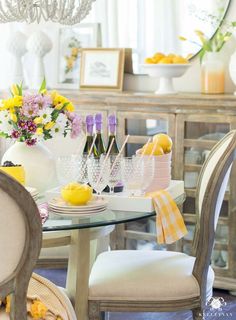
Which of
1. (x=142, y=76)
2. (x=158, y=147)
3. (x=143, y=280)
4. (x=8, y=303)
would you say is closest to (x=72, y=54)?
(x=142, y=76)

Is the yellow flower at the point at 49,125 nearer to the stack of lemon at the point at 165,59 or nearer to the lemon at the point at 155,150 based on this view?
the lemon at the point at 155,150

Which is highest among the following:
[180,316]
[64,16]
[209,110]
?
[64,16]

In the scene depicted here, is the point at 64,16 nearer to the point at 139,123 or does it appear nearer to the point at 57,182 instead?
the point at 57,182

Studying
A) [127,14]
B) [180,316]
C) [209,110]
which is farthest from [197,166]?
[127,14]

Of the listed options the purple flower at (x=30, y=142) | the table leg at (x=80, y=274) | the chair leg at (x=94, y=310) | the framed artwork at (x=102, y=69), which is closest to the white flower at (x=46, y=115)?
the purple flower at (x=30, y=142)

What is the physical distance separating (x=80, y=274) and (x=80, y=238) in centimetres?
13

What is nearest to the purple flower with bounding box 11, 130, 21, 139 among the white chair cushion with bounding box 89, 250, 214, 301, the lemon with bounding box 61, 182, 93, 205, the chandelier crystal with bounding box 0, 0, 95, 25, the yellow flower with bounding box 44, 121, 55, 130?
the yellow flower with bounding box 44, 121, 55, 130

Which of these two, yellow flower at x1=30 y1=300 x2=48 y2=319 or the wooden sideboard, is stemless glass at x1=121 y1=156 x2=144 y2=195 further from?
the wooden sideboard

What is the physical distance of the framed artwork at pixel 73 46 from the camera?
4.20 m

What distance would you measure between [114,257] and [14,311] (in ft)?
2.73

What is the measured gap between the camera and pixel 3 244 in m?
1.80

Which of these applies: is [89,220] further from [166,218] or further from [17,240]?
[17,240]

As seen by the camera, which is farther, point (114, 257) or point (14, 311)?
point (114, 257)

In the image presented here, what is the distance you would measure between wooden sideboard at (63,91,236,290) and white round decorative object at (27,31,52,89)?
0.57m
